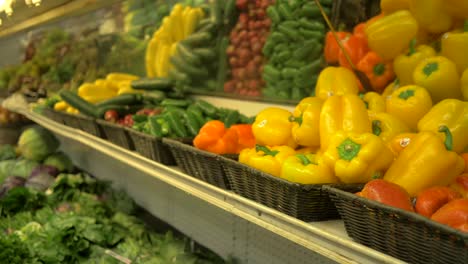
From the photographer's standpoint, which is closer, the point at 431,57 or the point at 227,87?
the point at 431,57

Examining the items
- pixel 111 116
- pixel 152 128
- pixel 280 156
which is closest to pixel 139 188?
pixel 111 116

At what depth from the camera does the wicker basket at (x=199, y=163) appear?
6.35ft

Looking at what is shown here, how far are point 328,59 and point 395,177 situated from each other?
1095 mm

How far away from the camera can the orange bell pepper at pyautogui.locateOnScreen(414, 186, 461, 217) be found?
121 centimetres

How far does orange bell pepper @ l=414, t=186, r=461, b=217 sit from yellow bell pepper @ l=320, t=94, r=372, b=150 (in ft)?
1.36

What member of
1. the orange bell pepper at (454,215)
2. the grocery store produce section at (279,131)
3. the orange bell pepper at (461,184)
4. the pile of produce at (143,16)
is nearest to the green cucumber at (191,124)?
the grocery store produce section at (279,131)

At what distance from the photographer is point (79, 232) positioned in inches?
123

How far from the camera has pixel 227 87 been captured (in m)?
3.38

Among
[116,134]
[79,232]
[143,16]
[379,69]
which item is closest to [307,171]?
[379,69]

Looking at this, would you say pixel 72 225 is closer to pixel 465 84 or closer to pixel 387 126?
pixel 387 126

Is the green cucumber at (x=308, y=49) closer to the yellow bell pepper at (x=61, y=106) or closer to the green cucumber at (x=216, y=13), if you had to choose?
the green cucumber at (x=216, y=13)

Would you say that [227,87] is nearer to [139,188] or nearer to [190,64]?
[190,64]

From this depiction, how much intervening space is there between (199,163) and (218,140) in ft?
0.48

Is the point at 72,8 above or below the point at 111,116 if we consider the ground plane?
above
